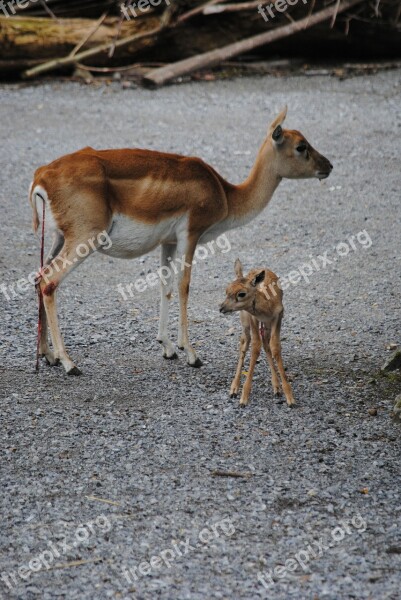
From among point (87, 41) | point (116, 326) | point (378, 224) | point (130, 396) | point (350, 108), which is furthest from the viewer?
point (87, 41)

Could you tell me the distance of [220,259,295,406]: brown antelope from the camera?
247 inches

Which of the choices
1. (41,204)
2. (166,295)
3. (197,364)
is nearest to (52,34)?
(166,295)

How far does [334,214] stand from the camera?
35.6 ft

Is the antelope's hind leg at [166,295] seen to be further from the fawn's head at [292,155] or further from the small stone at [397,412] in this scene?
the small stone at [397,412]

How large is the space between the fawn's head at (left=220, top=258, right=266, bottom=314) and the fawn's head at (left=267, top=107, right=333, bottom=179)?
155 cm

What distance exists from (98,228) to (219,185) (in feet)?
3.55

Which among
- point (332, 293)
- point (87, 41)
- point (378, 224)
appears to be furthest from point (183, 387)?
point (87, 41)

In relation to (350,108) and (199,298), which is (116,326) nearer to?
(199,298)

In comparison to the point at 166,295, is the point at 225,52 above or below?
above

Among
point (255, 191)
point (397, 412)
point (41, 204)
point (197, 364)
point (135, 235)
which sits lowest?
point (397, 412)

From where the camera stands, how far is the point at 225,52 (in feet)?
51.4

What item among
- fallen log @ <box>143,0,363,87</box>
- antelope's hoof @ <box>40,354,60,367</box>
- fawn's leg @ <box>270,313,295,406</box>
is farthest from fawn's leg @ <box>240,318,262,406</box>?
fallen log @ <box>143,0,363,87</box>

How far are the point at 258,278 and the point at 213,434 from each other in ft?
3.54

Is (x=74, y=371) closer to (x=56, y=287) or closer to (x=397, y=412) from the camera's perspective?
(x=56, y=287)
